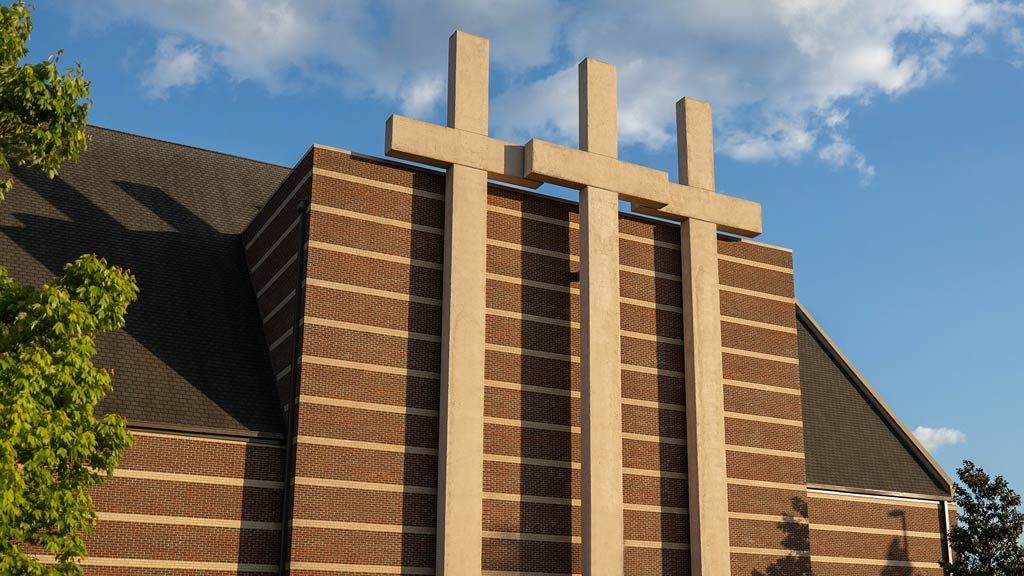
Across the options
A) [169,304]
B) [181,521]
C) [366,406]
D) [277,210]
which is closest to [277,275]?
[277,210]

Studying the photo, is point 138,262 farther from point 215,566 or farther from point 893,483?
point 893,483

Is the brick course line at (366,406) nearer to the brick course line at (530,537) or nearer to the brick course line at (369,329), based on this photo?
the brick course line at (369,329)

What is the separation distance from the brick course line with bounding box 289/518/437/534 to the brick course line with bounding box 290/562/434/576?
32.9 inches

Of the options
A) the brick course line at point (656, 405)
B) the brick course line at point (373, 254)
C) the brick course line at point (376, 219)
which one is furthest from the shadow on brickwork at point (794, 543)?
the brick course line at point (376, 219)

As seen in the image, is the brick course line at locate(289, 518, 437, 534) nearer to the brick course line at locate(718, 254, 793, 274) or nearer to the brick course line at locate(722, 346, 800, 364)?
the brick course line at locate(722, 346, 800, 364)

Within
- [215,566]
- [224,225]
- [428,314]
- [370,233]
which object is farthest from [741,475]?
[224,225]

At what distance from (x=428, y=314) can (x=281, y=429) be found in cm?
478

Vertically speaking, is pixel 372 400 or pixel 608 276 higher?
pixel 608 276

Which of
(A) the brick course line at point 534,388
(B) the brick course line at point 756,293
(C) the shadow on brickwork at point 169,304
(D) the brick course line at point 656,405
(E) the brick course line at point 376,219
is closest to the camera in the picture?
(C) the shadow on brickwork at point 169,304

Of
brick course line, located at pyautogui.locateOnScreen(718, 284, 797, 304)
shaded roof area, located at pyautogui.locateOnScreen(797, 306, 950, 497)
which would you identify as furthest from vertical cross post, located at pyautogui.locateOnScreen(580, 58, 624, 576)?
shaded roof area, located at pyautogui.locateOnScreen(797, 306, 950, 497)

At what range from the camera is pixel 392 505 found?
26844 millimetres

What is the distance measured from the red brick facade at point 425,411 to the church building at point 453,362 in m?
0.06

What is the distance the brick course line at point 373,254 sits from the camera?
92.0 ft

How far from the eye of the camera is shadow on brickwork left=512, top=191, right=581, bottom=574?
Answer: 28.6 meters
